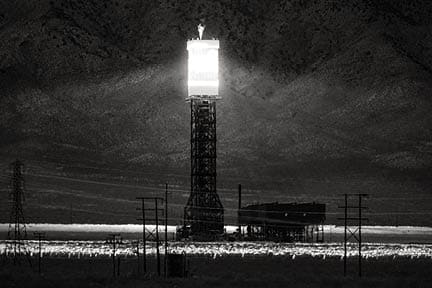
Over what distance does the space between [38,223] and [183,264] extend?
78839 mm

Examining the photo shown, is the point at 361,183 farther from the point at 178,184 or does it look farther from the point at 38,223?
the point at 38,223

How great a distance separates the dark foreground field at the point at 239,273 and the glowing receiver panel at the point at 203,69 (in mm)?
22556

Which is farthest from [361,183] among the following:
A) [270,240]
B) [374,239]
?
[270,240]

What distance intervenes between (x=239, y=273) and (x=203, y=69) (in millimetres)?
42641

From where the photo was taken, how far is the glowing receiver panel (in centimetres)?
13212

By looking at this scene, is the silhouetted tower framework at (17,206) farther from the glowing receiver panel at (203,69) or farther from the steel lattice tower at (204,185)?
the glowing receiver panel at (203,69)

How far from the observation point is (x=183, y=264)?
9338cm

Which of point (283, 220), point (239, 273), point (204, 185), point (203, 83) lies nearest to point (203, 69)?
point (203, 83)

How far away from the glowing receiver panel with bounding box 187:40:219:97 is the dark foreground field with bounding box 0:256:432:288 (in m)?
22.6

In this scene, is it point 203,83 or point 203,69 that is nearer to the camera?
point 203,83

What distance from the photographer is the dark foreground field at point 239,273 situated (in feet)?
270

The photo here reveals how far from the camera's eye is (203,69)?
135m

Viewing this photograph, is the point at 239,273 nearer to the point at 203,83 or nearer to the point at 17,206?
the point at 17,206

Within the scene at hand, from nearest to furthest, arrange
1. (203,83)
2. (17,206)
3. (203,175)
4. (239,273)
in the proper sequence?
1. (239,273)
2. (17,206)
3. (203,175)
4. (203,83)
